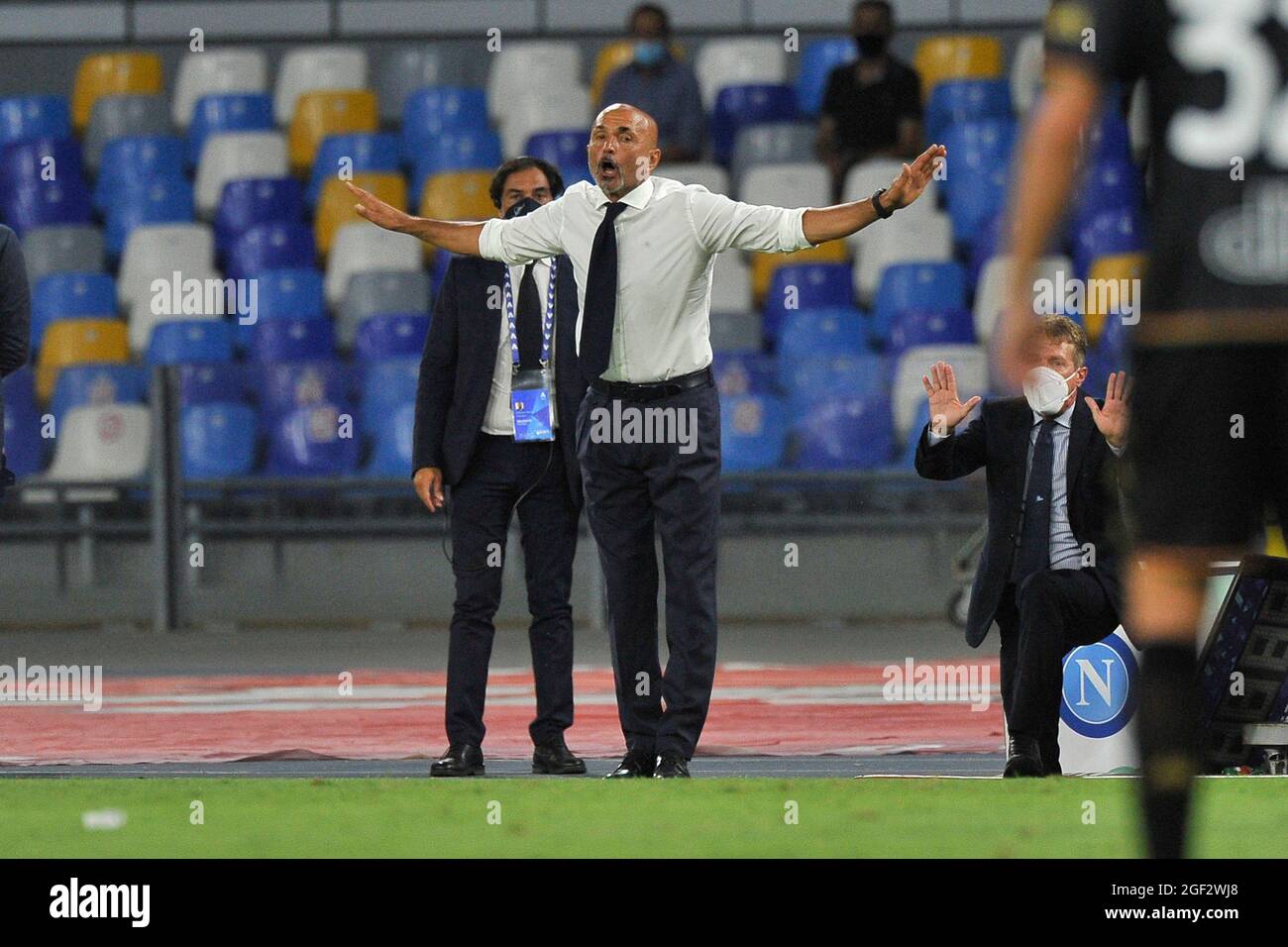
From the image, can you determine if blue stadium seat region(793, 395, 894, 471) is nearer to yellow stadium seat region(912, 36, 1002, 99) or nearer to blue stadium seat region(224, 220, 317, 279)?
yellow stadium seat region(912, 36, 1002, 99)

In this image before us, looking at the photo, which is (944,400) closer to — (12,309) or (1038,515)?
(1038,515)

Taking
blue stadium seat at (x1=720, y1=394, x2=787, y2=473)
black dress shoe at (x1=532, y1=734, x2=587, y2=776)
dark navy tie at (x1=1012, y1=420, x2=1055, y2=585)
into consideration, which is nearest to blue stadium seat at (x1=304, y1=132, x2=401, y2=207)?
blue stadium seat at (x1=720, y1=394, x2=787, y2=473)

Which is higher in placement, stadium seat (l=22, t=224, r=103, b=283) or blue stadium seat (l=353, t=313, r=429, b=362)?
stadium seat (l=22, t=224, r=103, b=283)

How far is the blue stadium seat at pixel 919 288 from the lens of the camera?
1540 cm

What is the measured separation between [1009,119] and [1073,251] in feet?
4.45

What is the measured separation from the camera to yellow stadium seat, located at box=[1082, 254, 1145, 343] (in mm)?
13398

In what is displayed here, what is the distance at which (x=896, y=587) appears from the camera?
13.5m

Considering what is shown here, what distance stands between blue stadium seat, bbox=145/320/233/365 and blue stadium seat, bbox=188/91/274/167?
2246 millimetres

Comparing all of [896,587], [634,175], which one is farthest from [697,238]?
[896,587]

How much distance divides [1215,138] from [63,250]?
1410cm

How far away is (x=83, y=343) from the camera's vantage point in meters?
15.8

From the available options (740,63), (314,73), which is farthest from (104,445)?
(740,63)

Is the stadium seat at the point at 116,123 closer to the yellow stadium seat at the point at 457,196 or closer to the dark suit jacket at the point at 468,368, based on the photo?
the yellow stadium seat at the point at 457,196
